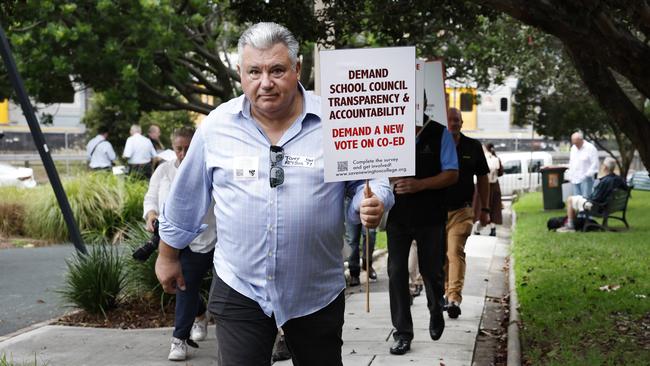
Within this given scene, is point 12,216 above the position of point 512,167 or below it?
above

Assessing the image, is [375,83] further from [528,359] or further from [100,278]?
[100,278]

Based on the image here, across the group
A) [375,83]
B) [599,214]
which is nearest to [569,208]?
[599,214]

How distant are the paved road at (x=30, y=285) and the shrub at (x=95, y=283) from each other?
1.61 feet

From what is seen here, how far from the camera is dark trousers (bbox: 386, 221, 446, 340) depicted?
25.2ft

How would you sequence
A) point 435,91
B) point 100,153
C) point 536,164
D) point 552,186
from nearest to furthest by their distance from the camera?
point 435,91 → point 100,153 → point 552,186 → point 536,164

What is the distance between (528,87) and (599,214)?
1821cm

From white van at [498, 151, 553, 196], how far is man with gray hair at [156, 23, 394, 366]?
3358 centimetres

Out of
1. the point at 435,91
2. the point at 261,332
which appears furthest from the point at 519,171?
the point at 261,332

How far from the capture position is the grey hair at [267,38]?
4.11 m

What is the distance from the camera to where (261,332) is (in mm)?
4191

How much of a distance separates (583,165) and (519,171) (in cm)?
1751

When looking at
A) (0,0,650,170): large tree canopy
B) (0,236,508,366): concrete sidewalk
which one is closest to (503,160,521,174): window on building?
(0,0,650,170): large tree canopy

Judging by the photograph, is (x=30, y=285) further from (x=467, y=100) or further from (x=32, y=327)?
(x=467, y=100)

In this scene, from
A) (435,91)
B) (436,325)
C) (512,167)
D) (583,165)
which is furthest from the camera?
(512,167)
